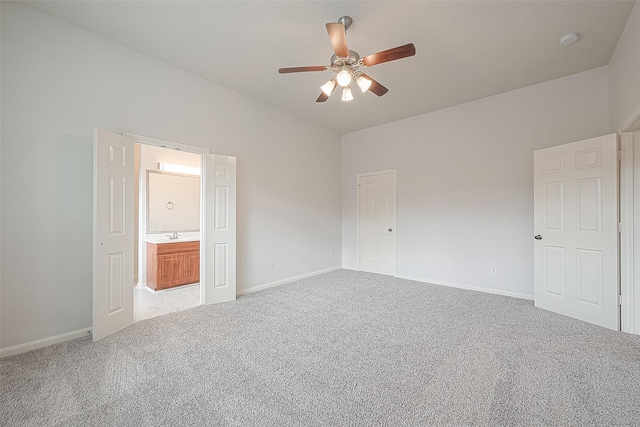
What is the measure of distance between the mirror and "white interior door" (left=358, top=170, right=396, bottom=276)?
356cm

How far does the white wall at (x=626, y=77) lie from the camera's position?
2410 mm

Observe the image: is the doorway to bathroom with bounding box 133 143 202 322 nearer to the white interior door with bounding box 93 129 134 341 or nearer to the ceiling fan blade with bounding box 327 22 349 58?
the white interior door with bounding box 93 129 134 341

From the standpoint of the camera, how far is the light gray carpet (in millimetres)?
1646

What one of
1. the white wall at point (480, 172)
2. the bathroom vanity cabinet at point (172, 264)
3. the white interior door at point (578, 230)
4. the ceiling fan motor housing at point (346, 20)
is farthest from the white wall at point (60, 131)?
the white interior door at point (578, 230)

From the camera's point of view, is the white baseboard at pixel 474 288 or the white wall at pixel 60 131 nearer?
the white wall at pixel 60 131

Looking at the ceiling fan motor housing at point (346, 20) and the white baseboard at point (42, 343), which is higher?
the ceiling fan motor housing at point (346, 20)

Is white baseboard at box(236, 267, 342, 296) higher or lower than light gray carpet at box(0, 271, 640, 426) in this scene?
higher

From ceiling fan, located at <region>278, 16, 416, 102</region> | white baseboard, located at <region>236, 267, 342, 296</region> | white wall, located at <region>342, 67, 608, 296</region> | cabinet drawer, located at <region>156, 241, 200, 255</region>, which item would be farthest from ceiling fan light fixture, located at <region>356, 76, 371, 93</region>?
cabinet drawer, located at <region>156, 241, 200, 255</region>

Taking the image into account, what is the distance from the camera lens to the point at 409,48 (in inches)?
84.8

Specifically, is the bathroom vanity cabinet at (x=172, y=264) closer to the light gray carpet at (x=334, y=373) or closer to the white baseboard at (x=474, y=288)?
the light gray carpet at (x=334, y=373)

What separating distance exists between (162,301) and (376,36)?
14.5ft

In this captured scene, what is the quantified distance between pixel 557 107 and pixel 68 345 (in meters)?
6.44

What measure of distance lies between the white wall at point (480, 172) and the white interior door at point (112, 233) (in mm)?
4371

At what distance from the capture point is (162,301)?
3.89 m
